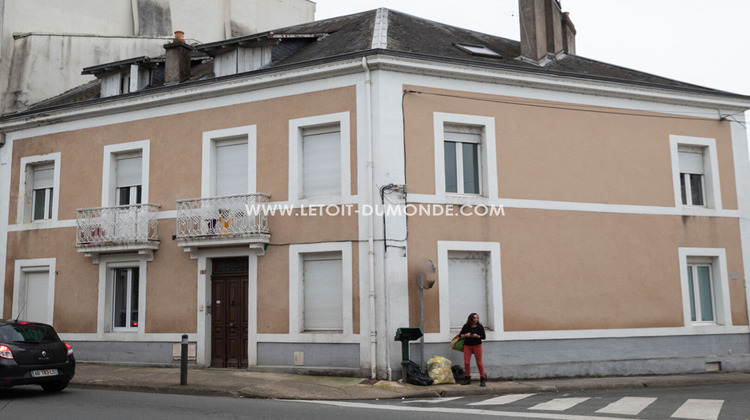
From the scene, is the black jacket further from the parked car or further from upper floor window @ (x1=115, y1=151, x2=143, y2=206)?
upper floor window @ (x1=115, y1=151, x2=143, y2=206)

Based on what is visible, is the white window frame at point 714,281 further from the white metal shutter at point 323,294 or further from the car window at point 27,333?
the car window at point 27,333

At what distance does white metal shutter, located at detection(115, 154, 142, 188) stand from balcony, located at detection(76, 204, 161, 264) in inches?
37.4

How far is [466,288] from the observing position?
15.0 m

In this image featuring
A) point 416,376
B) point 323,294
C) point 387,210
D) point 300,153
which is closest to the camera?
point 416,376

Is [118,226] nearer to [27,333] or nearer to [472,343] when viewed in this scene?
[27,333]

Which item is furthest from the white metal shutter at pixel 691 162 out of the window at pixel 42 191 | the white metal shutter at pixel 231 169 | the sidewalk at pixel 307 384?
the window at pixel 42 191

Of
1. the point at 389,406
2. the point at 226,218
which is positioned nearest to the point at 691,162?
the point at 389,406

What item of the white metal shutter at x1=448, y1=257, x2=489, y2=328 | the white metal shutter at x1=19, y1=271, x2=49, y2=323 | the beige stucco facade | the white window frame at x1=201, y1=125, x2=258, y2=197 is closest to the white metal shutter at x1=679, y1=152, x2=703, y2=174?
the beige stucco facade

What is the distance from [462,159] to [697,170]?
665 cm

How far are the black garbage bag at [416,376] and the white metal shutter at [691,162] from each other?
8.94 meters

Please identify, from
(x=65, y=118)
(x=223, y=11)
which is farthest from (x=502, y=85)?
(x=223, y=11)

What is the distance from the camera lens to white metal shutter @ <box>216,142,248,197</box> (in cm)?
1593

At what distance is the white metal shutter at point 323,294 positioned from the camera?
1471 centimetres

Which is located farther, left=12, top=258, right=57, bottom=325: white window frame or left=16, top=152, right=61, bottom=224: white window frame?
left=16, top=152, right=61, bottom=224: white window frame
